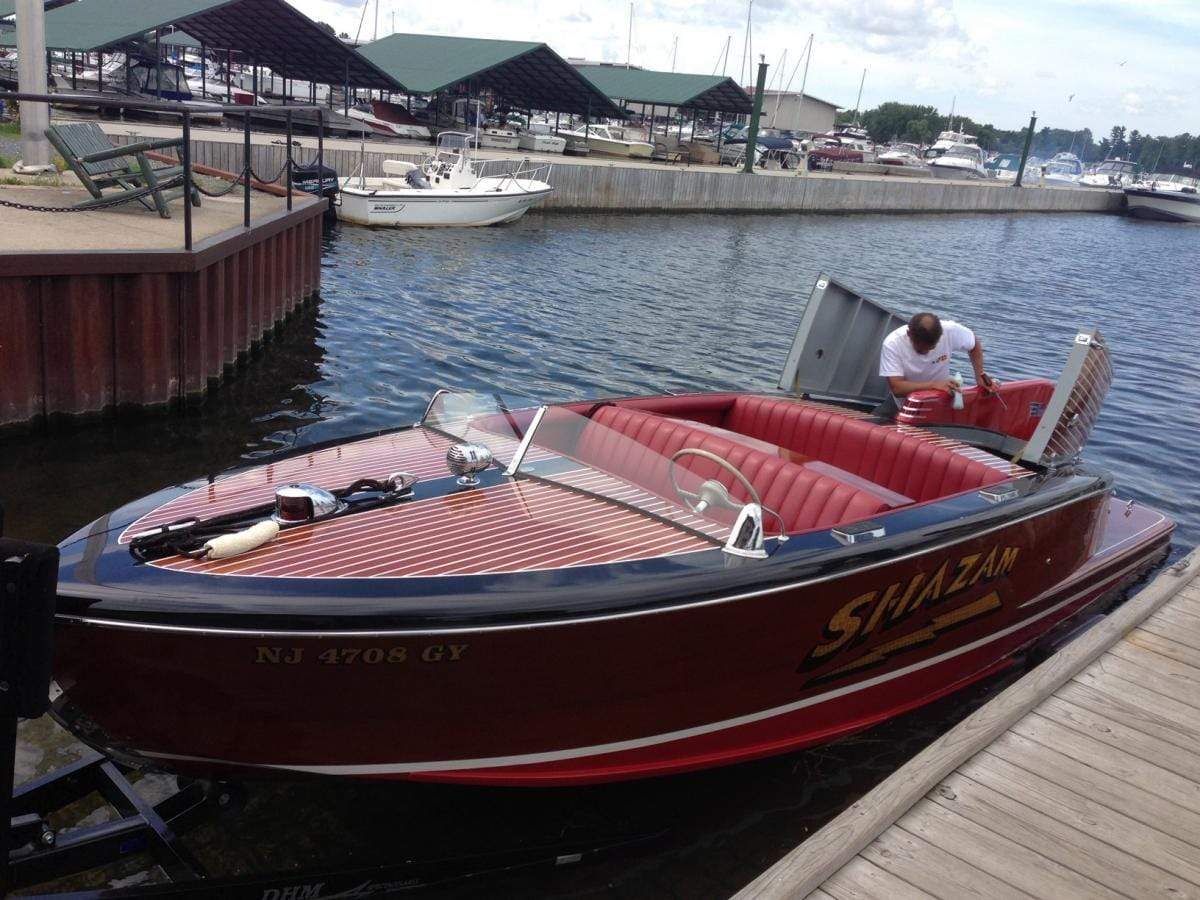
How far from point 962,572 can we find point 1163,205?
210 ft

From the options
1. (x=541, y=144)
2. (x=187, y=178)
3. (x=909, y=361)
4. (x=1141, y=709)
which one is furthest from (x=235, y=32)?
(x=1141, y=709)

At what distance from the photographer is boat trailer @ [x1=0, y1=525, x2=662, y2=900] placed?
268cm

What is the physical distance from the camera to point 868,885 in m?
3.05

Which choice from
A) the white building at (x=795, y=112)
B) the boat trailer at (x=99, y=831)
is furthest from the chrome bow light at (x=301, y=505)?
the white building at (x=795, y=112)

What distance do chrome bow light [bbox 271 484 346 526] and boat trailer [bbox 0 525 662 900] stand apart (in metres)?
1.07

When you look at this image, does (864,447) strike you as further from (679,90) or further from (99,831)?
(679,90)

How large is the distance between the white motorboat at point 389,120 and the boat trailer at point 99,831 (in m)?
35.7

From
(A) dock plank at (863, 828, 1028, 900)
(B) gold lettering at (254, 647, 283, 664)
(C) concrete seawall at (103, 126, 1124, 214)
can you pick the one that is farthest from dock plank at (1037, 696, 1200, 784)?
(C) concrete seawall at (103, 126, 1124, 214)

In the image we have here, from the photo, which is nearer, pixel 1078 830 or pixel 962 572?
pixel 1078 830

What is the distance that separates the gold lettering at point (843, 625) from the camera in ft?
14.3

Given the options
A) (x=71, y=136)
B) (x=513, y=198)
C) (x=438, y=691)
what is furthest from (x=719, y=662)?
(x=513, y=198)

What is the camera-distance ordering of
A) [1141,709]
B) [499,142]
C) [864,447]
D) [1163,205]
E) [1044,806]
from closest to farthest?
[1044,806] < [1141,709] < [864,447] < [499,142] < [1163,205]

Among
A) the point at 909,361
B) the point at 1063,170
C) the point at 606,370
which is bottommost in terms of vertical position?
the point at 606,370

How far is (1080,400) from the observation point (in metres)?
6.02
